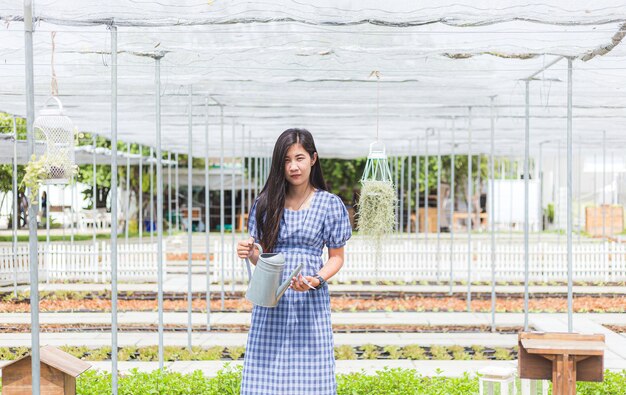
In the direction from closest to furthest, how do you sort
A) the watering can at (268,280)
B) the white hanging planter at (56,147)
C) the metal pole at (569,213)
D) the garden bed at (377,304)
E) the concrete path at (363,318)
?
1. the watering can at (268,280)
2. the white hanging planter at (56,147)
3. the metal pole at (569,213)
4. the concrete path at (363,318)
5. the garden bed at (377,304)

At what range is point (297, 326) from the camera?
13.2 feet

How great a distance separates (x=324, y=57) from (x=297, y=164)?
2669 mm

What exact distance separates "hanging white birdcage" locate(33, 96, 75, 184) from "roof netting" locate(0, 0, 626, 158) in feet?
1.39

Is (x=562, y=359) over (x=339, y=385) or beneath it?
over

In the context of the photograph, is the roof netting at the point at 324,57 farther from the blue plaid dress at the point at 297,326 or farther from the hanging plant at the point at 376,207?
the blue plaid dress at the point at 297,326

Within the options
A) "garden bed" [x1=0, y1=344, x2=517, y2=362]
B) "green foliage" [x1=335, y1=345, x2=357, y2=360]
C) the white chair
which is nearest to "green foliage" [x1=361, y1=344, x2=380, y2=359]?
"garden bed" [x1=0, y1=344, x2=517, y2=362]

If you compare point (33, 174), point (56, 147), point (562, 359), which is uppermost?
point (56, 147)

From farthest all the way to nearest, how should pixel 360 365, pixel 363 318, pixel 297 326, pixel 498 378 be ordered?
pixel 363 318 < pixel 360 365 < pixel 498 378 < pixel 297 326

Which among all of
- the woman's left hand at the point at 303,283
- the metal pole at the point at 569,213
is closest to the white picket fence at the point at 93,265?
the metal pole at the point at 569,213

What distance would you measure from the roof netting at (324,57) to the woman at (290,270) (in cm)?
103

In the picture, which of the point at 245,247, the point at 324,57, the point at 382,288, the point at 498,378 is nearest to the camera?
the point at 245,247

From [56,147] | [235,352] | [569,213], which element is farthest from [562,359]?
[235,352]

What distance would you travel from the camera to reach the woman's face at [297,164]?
3.98 metres

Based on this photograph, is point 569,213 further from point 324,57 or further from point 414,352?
point 414,352
